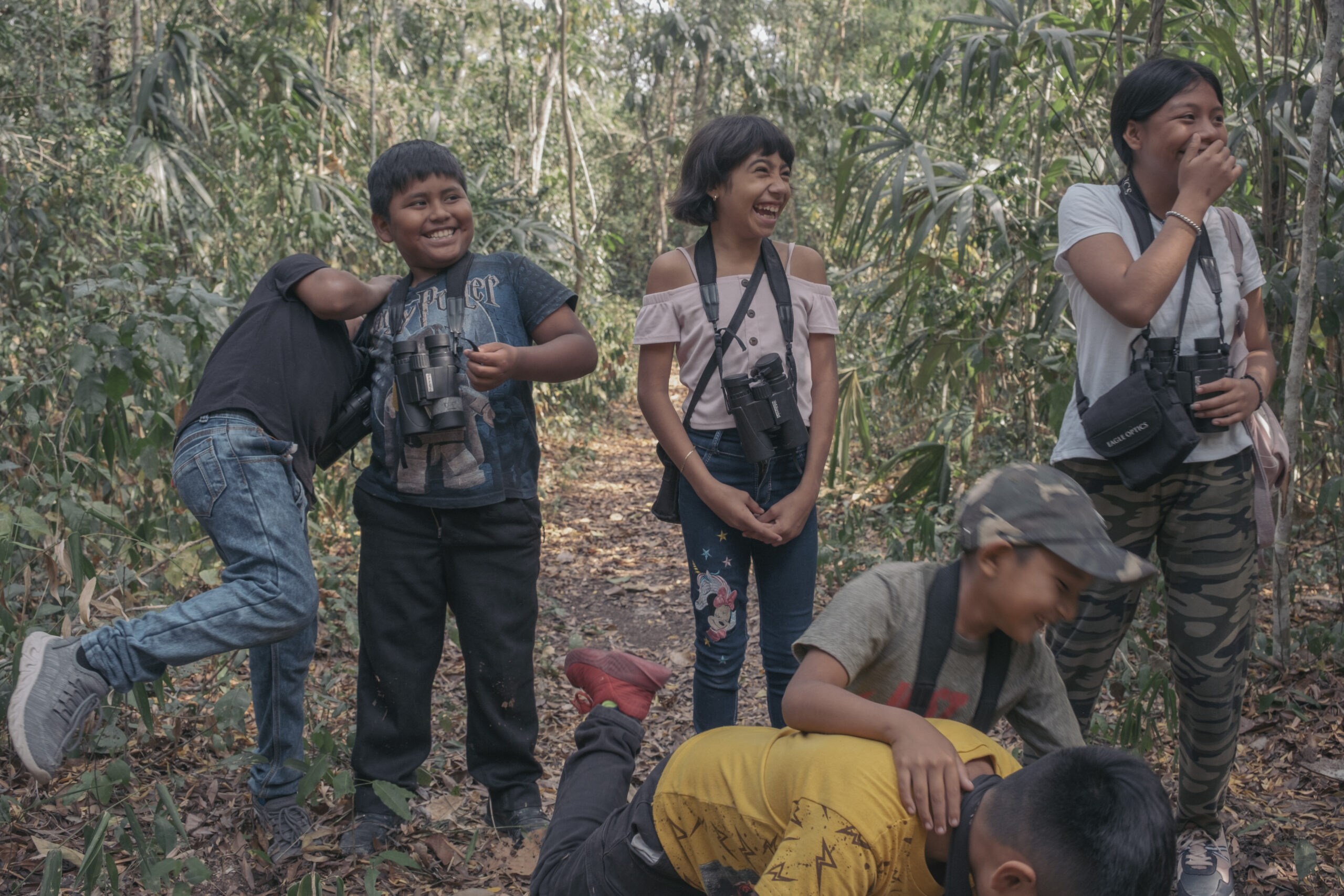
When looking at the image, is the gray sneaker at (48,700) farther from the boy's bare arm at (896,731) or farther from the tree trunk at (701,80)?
the tree trunk at (701,80)

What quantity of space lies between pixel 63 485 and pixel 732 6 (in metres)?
14.1

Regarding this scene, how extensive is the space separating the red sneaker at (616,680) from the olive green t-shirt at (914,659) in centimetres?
63

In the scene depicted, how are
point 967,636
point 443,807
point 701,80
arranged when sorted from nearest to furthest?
point 967,636, point 443,807, point 701,80

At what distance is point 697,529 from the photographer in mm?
2646

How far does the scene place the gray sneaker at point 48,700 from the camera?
207cm

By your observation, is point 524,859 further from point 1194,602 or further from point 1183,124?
point 1183,124

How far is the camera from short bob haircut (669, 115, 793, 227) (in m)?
2.70

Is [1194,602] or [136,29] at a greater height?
[136,29]

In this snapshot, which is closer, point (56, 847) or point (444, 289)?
point (56, 847)

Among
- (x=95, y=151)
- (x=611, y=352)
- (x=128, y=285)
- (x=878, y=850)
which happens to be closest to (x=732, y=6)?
(x=611, y=352)

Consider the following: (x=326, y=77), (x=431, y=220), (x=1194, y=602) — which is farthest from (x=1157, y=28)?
(x=326, y=77)

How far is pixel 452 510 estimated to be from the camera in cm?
259

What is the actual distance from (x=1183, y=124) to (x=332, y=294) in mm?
2062

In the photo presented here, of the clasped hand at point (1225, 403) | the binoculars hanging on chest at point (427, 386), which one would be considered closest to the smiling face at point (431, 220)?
the binoculars hanging on chest at point (427, 386)
